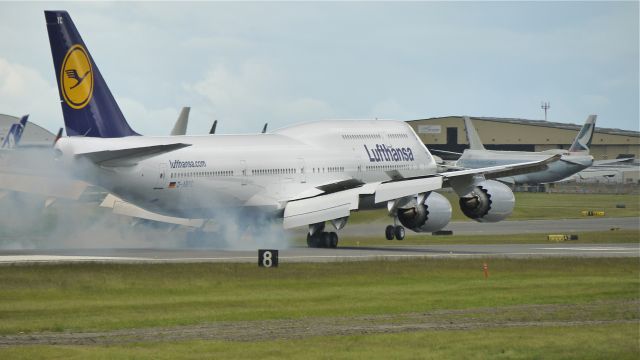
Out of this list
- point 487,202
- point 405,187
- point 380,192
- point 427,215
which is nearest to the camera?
point 405,187

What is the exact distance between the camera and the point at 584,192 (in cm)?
15162

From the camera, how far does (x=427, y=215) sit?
52438 millimetres

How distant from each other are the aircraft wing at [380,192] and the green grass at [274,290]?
17.9 ft

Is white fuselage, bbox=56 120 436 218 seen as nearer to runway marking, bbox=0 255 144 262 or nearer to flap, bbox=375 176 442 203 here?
runway marking, bbox=0 255 144 262

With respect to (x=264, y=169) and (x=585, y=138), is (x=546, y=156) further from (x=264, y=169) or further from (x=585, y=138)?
(x=264, y=169)

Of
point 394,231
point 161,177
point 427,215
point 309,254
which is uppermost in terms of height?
point 161,177

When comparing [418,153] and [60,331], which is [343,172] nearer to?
[418,153]

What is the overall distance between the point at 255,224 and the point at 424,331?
3217cm

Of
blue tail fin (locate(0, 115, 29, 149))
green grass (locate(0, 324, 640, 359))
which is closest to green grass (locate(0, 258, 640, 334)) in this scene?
green grass (locate(0, 324, 640, 359))

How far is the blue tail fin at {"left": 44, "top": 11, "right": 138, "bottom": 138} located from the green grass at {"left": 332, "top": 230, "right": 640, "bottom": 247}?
15552mm

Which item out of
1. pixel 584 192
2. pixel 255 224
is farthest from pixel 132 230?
pixel 584 192

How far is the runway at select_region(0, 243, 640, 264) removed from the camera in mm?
45562

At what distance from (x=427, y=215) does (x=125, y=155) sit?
46.0 feet

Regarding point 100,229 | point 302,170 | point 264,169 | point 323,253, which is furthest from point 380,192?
point 100,229
